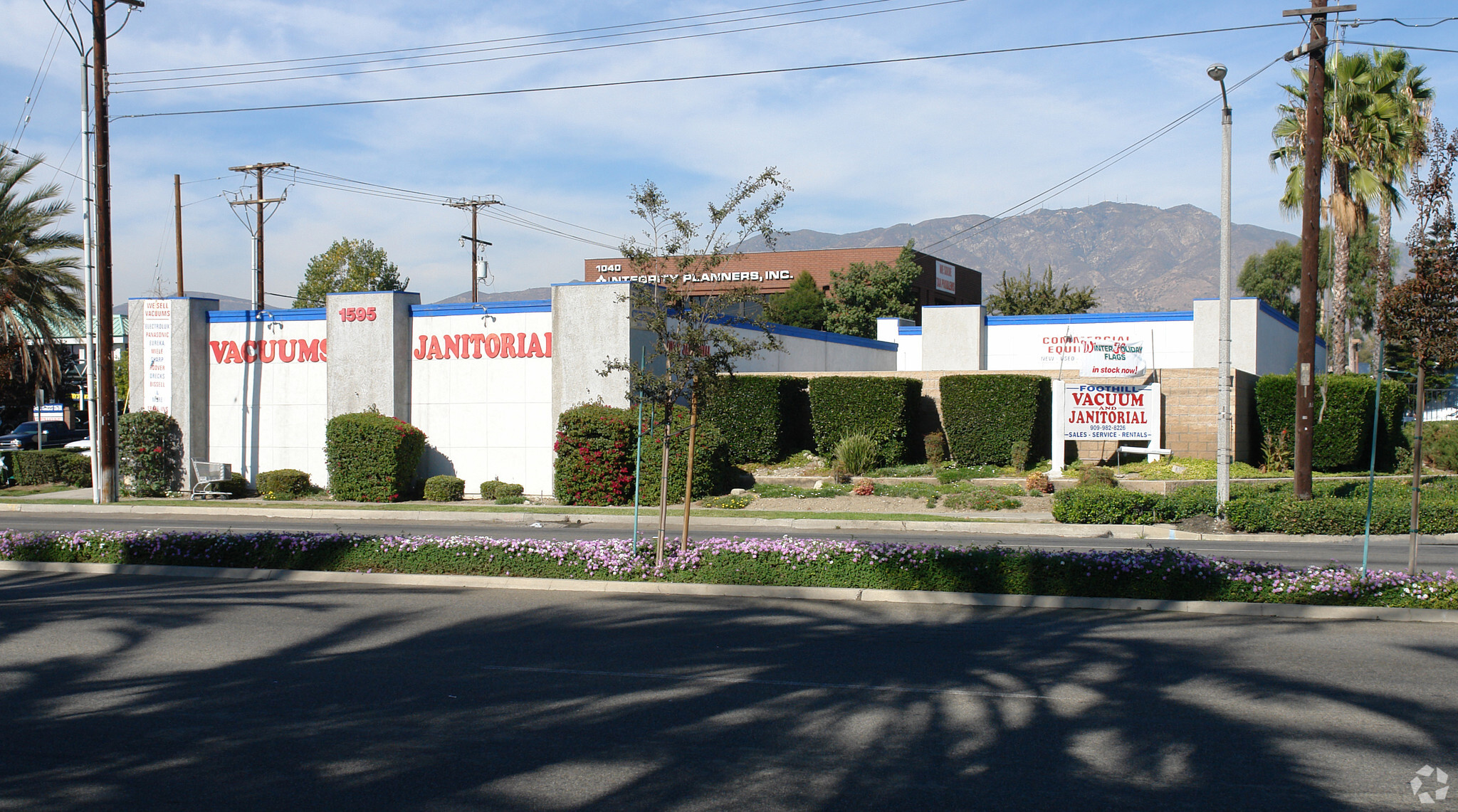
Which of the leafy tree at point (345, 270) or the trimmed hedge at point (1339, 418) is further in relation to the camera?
the leafy tree at point (345, 270)

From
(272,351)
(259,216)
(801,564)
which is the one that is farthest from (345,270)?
(801,564)

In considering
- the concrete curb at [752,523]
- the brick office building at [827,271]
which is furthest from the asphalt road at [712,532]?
the brick office building at [827,271]

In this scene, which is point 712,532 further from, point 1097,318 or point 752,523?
point 1097,318

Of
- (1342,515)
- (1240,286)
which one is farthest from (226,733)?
(1240,286)

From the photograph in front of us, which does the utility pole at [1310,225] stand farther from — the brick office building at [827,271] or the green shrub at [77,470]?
the brick office building at [827,271]

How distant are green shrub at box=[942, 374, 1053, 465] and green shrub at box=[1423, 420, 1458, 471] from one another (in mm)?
12049

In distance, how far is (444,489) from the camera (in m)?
24.5

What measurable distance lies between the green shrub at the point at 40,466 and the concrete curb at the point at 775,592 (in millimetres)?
17863

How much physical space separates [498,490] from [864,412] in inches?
362

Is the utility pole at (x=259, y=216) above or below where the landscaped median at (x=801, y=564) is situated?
above

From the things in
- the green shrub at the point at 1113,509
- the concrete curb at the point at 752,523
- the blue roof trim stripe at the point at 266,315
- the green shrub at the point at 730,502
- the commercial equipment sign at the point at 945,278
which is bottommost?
the concrete curb at the point at 752,523

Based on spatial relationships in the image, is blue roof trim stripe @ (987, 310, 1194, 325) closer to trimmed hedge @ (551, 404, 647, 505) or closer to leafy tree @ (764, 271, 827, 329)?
trimmed hedge @ (551, 404, 647, 505)

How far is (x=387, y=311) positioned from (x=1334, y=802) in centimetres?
2364

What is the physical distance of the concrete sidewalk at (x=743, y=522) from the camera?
1766cm
